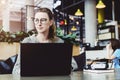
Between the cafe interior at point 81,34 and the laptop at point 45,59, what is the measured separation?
0.26ft

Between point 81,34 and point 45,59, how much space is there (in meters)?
12.9

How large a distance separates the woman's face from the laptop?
0.69 metres

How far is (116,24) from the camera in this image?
10.3 metres

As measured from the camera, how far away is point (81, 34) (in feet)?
47.1

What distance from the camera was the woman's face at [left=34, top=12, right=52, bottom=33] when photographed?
2.18 metres

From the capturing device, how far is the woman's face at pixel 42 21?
2.18 metres

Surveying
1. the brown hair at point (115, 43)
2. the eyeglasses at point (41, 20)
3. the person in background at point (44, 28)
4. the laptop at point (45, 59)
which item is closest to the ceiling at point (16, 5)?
the brown hair at point (115, 43)

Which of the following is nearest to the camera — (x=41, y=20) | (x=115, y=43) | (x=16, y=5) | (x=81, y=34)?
(x=41, y=20)

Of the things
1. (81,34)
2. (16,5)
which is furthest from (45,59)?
(16,5)

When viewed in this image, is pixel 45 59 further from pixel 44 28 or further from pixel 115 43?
pixel 115 43

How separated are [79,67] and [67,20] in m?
11.7

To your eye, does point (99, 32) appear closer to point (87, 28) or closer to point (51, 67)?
point (87, 28)

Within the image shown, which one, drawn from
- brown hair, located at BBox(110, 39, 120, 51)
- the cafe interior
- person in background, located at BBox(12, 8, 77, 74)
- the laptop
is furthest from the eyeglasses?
brown hair, located at BBox(110, 39, 120, 51)

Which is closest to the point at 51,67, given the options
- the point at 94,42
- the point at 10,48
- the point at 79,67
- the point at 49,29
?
the point at 49,29
